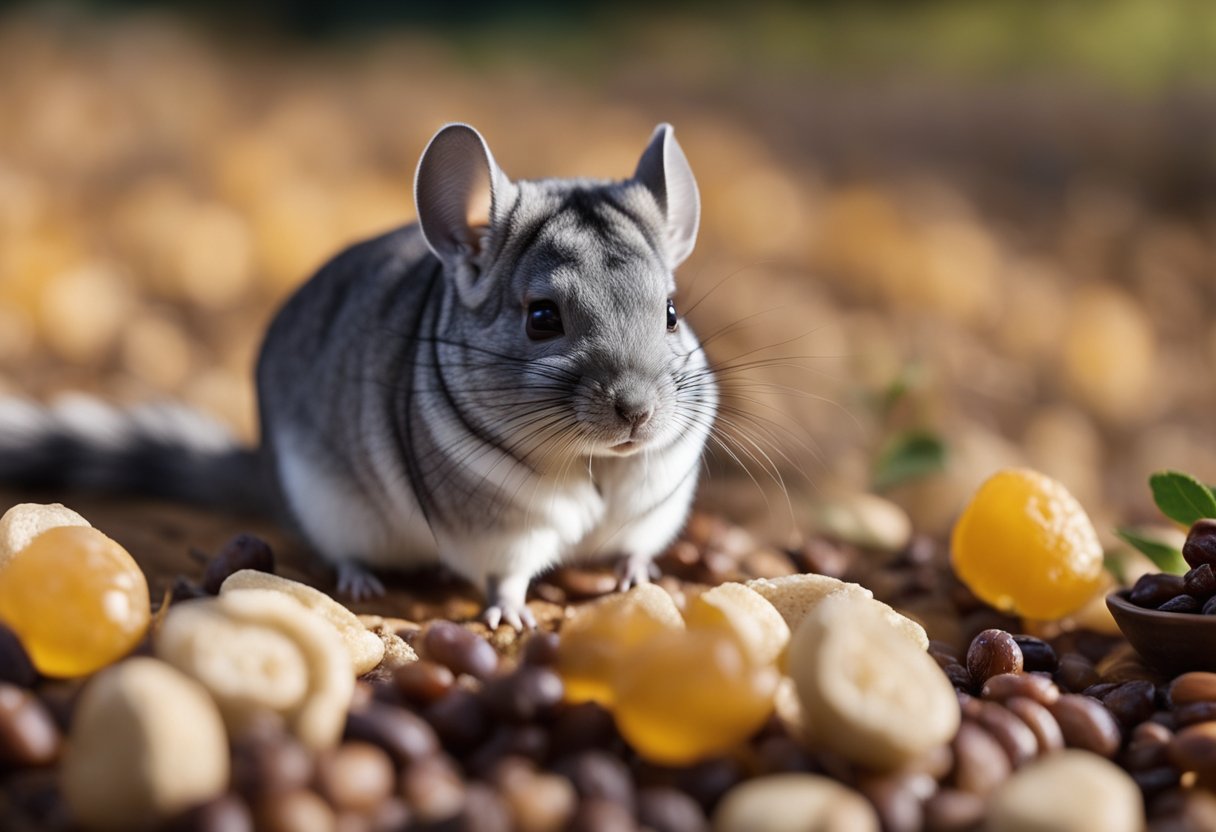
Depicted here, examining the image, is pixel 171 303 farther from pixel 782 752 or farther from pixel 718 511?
pixel 782 752

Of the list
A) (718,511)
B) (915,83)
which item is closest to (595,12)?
(915,83)

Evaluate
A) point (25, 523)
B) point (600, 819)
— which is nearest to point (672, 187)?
point (25, 523)

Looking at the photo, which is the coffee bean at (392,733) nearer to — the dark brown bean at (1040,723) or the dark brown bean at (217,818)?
the dark brown bean at (217,818)

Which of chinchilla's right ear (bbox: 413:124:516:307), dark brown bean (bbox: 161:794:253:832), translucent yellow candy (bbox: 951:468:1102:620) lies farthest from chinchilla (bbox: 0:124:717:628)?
dark brown bean (bbox: 161:794:253:832)

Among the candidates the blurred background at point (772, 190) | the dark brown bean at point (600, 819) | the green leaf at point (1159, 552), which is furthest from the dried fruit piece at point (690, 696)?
the blurred background at point (772, 190)

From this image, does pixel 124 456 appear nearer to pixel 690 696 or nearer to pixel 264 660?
pixel 264 660

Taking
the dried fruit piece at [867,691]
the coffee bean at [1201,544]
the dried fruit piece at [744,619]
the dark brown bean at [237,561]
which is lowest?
the dark brown bean at [237,561]
